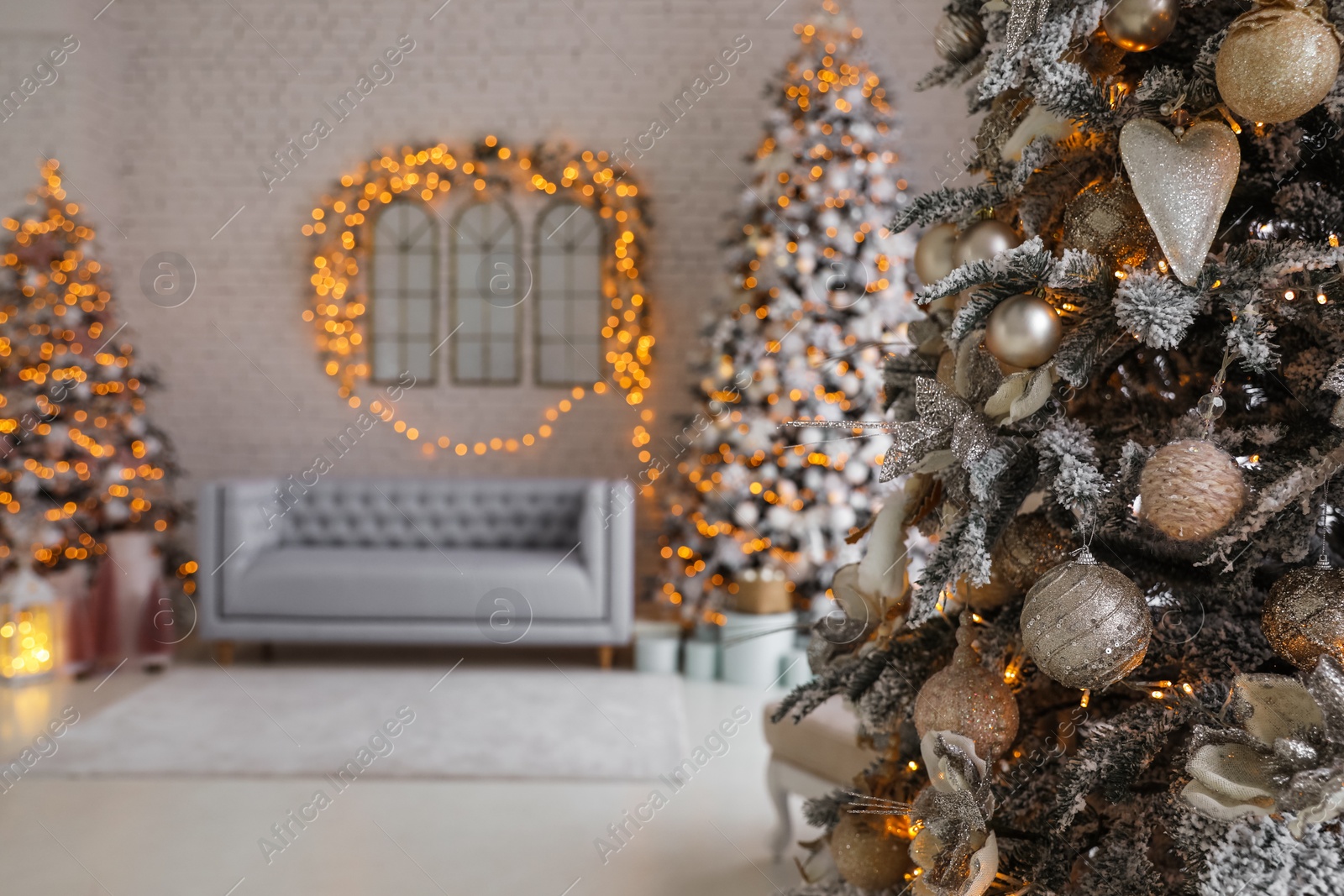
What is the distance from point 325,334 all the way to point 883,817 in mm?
4829

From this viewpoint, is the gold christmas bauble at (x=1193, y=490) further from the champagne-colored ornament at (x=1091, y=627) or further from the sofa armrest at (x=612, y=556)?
the sofa armrest at (x=612, y=556)

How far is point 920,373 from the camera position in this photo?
3.58ft

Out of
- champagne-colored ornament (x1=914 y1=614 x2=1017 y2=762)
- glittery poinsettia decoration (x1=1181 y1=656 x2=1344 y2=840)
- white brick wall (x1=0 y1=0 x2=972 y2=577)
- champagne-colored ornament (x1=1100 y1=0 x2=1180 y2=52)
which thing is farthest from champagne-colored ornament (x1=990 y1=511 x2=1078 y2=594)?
white brick wall (x1=0 y1=0 x2=972 y2=577)

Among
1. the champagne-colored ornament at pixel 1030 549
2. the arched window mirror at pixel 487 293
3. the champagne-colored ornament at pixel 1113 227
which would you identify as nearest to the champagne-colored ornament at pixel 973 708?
the champagne-colored ornament at pixel 1030 549

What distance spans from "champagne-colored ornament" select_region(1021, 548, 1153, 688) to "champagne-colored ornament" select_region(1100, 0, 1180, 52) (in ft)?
1.51

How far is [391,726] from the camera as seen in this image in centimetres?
342

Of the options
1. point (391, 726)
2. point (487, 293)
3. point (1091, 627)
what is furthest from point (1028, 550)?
point (487, 293)

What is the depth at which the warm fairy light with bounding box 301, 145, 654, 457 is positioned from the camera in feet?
17.0

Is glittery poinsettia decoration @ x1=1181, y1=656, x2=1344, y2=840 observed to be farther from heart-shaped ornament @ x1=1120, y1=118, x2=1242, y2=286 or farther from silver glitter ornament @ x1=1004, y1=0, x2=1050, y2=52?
silver glitter ornament @ x1=1004, y1=0, x2=1050, y2=52

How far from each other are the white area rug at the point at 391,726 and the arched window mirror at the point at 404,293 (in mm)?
1841

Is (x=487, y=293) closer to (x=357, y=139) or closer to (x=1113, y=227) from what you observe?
(x=357, y=139)

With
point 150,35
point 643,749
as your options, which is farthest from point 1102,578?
point 150,35

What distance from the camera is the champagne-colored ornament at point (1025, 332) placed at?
0.82 m

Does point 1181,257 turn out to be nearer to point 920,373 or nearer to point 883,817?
point 920,373
